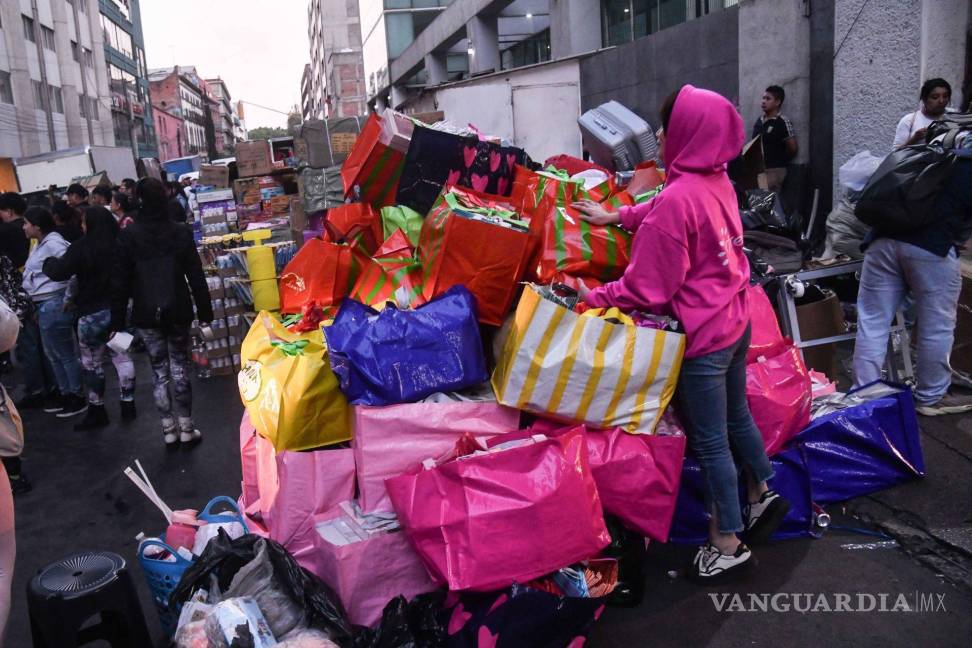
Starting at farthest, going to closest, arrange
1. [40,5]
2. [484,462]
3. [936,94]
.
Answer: [40,5] → [936,94] → [484,462]

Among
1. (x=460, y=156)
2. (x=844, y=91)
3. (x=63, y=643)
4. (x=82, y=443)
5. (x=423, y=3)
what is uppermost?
(x=423, y=3)

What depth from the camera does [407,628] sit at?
7.47ft

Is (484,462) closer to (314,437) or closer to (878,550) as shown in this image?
(314,437)

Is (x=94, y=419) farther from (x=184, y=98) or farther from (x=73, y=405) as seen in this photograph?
(x=184, y=98)

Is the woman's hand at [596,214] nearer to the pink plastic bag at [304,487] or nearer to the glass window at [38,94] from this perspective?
the pink plastic bag at [304,487]

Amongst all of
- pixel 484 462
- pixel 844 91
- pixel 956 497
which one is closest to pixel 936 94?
pixel 844 91

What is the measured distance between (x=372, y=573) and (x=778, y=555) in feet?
5.72

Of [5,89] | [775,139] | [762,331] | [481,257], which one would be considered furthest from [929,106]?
[5,89]

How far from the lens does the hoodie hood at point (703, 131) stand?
2.61 metres

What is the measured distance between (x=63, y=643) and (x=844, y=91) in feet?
23.0

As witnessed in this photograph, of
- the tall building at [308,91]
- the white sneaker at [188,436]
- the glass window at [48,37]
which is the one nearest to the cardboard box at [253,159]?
the white sneaker at [188,436]

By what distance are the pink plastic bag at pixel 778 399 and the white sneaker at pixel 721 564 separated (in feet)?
1.72

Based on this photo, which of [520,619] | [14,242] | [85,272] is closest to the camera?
[520,619]

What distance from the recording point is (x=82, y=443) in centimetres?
539
